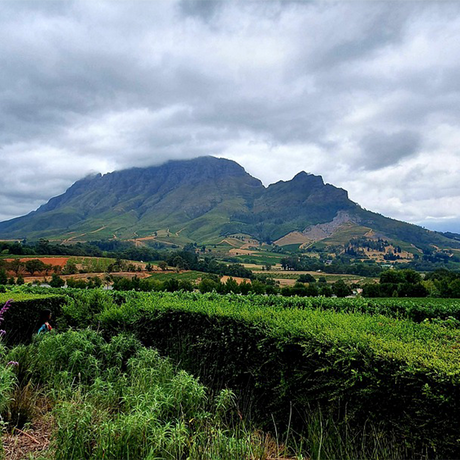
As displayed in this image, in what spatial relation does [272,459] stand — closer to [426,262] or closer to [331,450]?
[331,450]

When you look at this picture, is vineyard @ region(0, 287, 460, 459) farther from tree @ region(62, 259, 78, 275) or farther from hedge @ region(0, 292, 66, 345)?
tree @ region(62, 259, 78, 275)

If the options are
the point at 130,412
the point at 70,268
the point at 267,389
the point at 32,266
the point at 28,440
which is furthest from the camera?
the point at 70,268

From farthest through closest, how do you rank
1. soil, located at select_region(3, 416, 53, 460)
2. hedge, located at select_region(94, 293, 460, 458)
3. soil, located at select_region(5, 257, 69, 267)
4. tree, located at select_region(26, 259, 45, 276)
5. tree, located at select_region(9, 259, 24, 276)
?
1. soil, located at select_region(5, 257, 69, 267)
2. tree, located at select_region(26, 259, 45, 276)
3. tree, located at select_region(9, 259, 24, 276)
4. soil, located at select_region(3, 416, 53, 460)
5. hedge, located at select_region(94, 293, 460, 458)


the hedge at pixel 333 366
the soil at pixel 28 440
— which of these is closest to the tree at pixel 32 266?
the hedge at pixel 333 366

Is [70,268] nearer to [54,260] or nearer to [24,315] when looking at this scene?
[54,260]

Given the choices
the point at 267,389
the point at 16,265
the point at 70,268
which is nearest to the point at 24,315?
Result: the point at 267,389

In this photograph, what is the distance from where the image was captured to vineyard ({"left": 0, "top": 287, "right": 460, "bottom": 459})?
3.01 metres

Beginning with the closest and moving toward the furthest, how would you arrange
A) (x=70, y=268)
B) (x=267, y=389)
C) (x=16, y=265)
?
(x=267, y=389), (x=16, y=265), (x=70, y=268)

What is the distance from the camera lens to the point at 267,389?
4.70m

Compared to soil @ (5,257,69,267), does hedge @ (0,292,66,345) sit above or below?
above

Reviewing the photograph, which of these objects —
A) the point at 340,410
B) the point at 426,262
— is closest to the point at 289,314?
the point at 340,410

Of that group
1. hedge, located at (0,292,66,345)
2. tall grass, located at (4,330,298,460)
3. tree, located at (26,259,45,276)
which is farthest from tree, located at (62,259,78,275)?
tall grass, located at (4,330,298,460)

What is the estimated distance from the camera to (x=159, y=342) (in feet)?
22.8

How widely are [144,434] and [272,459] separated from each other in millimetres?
1226
